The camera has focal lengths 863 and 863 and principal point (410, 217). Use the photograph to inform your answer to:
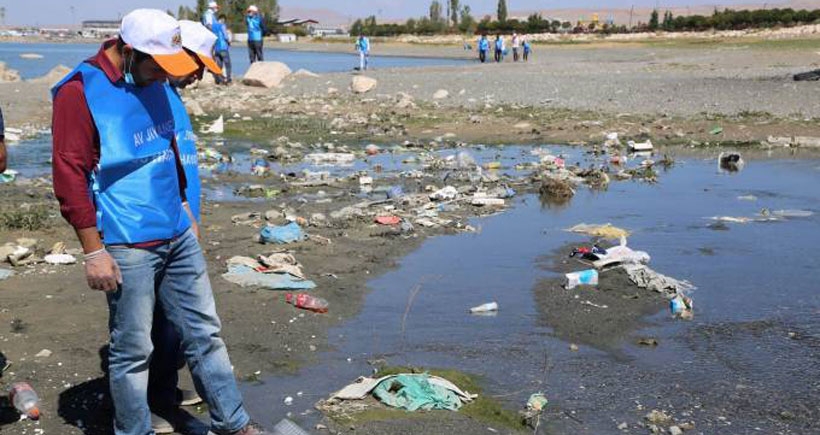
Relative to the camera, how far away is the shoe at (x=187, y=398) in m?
4.56

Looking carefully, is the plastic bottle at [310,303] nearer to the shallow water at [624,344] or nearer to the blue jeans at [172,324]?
the shallow water at [624,344]

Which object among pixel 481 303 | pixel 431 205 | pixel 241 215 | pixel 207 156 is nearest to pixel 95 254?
pixel 481 303

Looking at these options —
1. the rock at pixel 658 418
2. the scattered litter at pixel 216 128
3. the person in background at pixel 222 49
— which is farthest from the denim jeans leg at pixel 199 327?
the person in background at pixel 222 49

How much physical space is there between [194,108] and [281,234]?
13.6m

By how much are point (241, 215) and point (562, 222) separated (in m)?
3.44

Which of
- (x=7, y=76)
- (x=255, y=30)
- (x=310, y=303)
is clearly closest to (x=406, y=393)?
(x=310, y=303)

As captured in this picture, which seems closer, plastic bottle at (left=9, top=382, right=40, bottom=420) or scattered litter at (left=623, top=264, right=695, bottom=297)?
plastic bottle at (left=9, top=382, right=40, bottom=420)

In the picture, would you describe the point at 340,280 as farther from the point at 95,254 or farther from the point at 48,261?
the point at 95,254

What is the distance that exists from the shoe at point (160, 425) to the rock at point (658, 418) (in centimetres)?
243

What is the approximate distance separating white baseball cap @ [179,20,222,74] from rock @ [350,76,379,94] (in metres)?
21.2

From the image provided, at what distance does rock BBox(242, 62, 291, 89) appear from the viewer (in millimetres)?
26016

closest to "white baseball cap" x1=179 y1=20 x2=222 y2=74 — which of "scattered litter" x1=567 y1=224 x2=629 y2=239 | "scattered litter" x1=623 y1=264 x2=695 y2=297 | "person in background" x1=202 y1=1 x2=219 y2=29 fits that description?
"scattered litter" x1=623 y1=264 x2=695 y2=297

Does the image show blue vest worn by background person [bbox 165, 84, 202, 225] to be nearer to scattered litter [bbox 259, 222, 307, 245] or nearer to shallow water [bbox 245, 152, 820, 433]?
shallow water [bbox 245, 152, 820, 433]

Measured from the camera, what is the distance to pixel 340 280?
6957 mm
